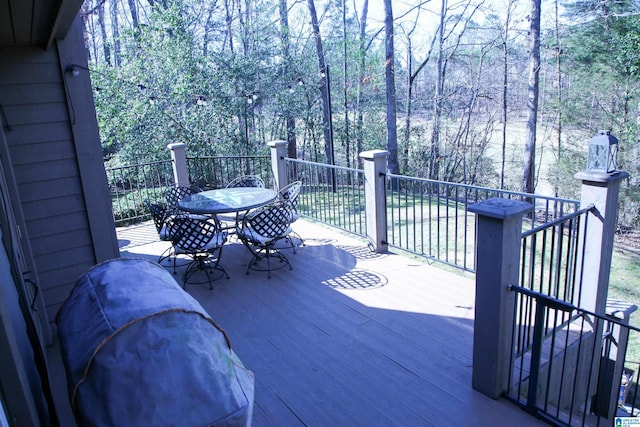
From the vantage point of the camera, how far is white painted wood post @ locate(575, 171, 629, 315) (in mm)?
3098

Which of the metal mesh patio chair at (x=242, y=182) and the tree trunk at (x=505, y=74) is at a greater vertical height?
the tree trunk at (x=505, y=74)

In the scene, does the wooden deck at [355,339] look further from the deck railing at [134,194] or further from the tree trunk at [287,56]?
the tree trunk at [287,56]

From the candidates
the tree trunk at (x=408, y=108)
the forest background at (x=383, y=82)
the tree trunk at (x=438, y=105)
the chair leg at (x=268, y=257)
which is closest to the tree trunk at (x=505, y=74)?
the forest background at (x=383, y=82)

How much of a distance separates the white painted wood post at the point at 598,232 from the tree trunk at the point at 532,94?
8.89 metres

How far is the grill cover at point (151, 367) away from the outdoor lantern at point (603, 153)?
2847 mm

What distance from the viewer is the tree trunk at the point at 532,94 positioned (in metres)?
10.8

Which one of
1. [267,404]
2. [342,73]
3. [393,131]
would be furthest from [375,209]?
[342,73]

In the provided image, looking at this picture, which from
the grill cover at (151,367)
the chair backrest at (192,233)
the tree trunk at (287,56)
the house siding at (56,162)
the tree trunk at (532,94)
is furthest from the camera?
the tree trunk at (287,56)

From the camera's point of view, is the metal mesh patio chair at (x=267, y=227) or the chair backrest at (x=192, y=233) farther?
the metal mesh patio chair at (x=267, y=227)

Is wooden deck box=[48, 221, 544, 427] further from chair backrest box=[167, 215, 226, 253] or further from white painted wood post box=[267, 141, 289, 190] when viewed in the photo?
white painted wood post box=[267, 141, 289, 190]

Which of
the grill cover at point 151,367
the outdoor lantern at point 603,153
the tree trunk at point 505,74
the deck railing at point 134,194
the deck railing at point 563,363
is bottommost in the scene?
the deck railing at point 563,363

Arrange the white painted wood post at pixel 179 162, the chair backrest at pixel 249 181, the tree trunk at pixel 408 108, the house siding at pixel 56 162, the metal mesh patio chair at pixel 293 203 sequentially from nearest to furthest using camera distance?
1. the house siding at pixel 56 162
2. the metal mesh patio chair at pixel 293 203
3. the chair backrest at pixel 249 181
4. the white painted wood post at pixel 179 162
5. the tree trunk at pixel 408 108

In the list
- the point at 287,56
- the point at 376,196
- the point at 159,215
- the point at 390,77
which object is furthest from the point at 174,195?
the point at 390,77

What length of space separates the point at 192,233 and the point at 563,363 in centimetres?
320
